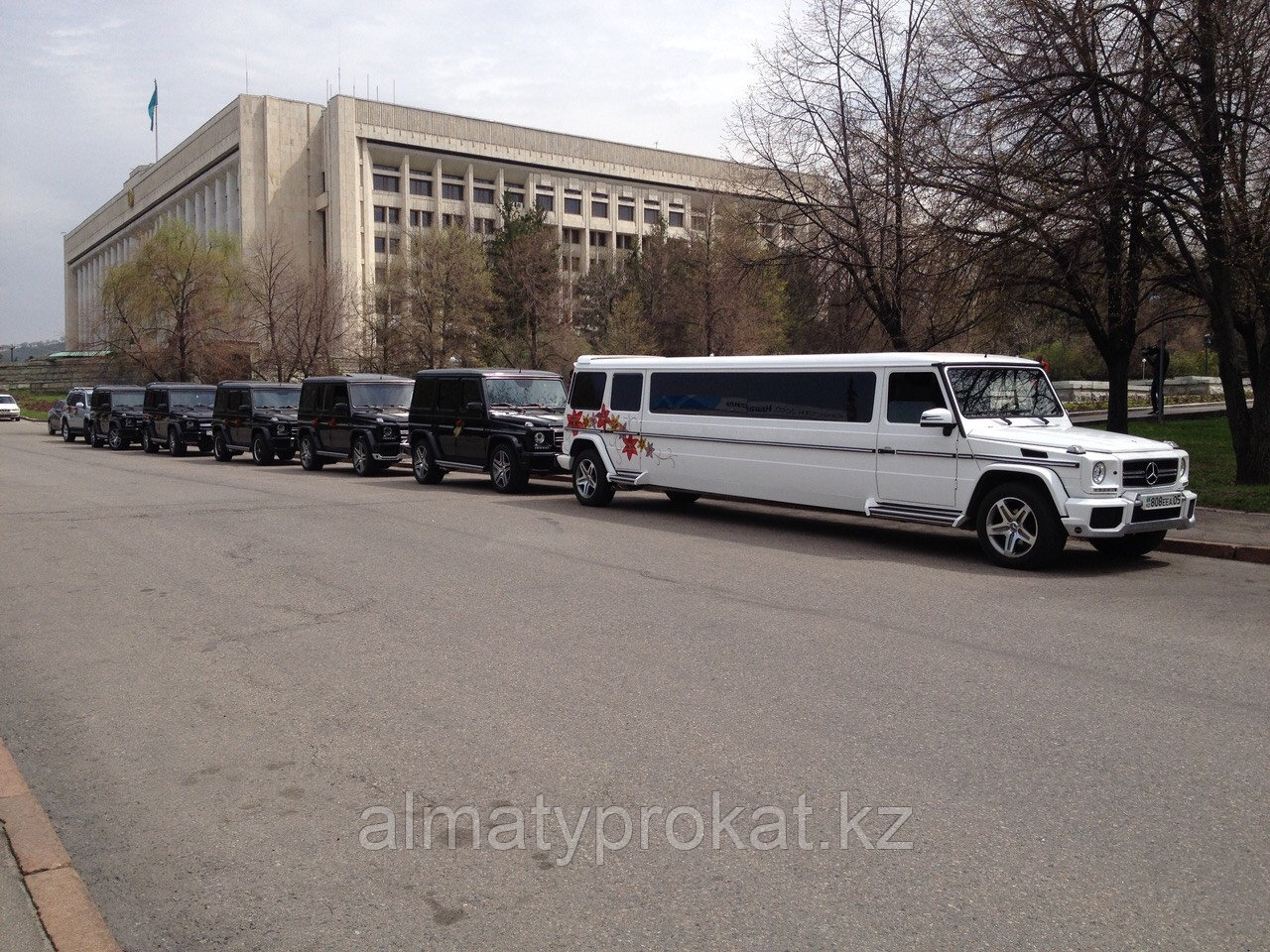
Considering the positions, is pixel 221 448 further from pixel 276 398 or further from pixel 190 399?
pixel 190 399

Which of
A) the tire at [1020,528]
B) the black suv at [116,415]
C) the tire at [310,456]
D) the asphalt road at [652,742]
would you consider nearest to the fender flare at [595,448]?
the asphalt road at [652,742]

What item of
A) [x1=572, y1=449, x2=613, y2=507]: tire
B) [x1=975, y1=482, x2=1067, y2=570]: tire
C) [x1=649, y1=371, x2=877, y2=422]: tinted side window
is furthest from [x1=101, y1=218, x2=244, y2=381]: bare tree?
[x1=975, y1=482, x2=1067, y2=570]: tire

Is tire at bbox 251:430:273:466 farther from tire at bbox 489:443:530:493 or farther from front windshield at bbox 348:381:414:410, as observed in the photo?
tire at bbox 489:443:530:493

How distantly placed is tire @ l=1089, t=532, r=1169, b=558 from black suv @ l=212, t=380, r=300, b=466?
67.4 ft

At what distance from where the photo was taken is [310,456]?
994 inches

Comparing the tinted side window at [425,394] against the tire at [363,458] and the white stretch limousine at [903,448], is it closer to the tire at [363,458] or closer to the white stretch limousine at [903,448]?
the tire at [363,458]

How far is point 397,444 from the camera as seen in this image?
75.0ft

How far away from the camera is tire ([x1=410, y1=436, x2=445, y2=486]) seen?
20.8m

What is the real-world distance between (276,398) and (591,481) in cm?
1447

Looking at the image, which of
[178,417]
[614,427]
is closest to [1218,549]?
[614,427]

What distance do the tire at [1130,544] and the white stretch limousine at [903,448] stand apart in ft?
0.05

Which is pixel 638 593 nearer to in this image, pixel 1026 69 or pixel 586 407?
pixel 586 407

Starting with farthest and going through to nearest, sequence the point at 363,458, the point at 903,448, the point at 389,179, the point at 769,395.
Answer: the point at 389,179 → the point at 363,458 → the point at 769,395 → the point at 903,448

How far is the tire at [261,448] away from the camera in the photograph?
2742 centimetres
